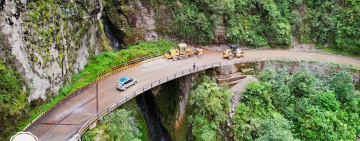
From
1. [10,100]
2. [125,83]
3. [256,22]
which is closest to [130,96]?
[125,83]

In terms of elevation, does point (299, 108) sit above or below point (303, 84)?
below

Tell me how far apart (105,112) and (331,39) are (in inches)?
1279

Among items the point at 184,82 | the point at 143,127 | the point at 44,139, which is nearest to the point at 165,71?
the point at 184,82

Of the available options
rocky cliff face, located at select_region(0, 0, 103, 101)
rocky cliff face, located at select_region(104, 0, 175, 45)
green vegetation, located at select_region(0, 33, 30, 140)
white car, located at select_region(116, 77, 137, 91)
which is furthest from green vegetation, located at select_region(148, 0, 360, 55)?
green vegetation, located at select_region(0, 33, 30, 140)

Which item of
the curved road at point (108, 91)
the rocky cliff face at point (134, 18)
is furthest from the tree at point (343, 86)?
the rocky cliff face at point (134, 18)

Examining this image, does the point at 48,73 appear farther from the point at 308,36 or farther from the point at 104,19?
the point at 308,36

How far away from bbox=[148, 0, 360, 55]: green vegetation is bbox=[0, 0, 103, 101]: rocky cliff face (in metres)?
11.3

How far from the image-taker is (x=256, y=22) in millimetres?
34188

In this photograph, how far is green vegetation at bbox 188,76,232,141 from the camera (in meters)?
22.7

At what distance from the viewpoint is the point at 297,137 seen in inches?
909

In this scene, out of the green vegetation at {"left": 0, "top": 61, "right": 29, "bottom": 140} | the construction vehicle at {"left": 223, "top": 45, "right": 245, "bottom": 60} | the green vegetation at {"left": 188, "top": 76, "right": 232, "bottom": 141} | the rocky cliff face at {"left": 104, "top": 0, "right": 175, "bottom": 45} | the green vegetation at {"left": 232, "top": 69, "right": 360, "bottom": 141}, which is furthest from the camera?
the rocky cliff face at {"left": 104, "top": 0, "right": 175, "bottom": 45}

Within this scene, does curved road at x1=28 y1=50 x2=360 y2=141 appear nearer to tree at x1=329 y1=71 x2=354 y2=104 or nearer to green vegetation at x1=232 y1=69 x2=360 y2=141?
tree at x1=329 y1=71 x2=354 y2=104

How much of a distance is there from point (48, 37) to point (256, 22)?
86.8 ft

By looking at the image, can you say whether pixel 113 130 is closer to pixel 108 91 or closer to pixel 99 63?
pixel 108 91
